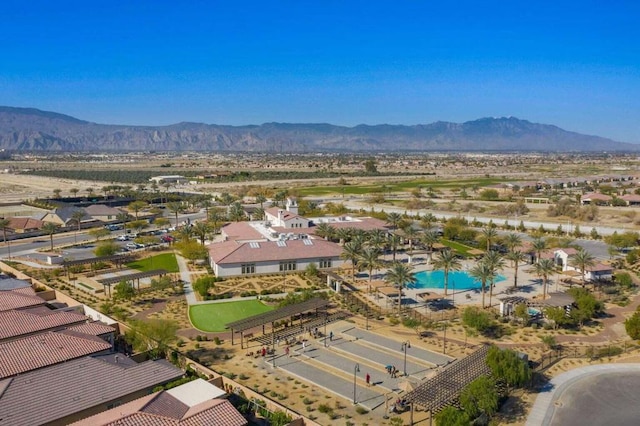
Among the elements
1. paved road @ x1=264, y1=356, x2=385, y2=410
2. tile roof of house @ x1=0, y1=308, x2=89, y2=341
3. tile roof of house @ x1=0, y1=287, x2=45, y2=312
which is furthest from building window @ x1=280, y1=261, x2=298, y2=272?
tile roof of house @ x1=0, y1=287, x2=45, y2=312

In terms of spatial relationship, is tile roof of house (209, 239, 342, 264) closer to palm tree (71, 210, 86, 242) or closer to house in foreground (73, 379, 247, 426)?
house in foreground (73, 379, 247, 426)

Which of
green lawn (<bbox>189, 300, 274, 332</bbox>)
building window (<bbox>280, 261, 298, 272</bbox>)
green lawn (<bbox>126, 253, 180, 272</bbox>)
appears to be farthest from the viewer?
green lawn (<bbox>126, 253, 180, 272</bbox>)

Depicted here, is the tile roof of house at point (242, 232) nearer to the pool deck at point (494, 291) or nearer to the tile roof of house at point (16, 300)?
the pool deck at point (494, 291)

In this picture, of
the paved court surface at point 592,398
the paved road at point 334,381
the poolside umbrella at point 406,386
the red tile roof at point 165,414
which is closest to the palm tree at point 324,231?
the paved road at point 334,381

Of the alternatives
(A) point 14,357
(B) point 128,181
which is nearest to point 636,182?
(B) point 128,181

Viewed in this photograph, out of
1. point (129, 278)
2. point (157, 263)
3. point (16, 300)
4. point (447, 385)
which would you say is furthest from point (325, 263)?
point (447, 385)

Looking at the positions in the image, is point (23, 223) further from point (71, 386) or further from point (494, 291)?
point (494, 291)

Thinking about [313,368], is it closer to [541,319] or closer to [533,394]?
[533,394]
